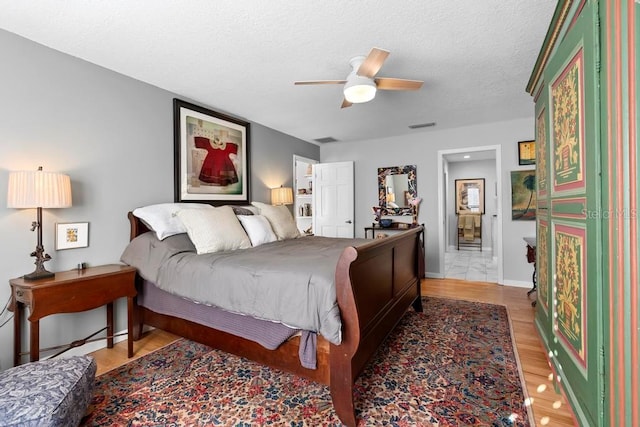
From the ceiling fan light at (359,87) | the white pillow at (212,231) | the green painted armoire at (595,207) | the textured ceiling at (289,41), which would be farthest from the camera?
the white pillow at (212,231)

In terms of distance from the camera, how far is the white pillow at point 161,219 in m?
2.65

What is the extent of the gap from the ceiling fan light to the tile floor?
3726 millimetres

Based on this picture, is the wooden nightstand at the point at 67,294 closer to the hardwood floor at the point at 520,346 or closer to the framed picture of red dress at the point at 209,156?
the hardwood floor at the point at 520,346

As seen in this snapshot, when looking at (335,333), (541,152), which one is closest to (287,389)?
(335,333)

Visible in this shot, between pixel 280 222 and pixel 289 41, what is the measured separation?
200 cm

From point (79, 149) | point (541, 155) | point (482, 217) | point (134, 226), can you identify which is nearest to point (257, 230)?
point (134, 226)

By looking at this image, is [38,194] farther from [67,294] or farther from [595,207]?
[595,207]

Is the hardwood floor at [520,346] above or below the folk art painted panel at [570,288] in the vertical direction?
below

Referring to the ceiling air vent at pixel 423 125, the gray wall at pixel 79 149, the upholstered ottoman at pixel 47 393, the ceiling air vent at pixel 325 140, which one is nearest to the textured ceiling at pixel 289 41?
the gray wall at pixel 79 149

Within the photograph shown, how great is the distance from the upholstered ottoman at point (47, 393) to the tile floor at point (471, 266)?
4825 mm

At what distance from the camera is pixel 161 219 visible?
8.89ft

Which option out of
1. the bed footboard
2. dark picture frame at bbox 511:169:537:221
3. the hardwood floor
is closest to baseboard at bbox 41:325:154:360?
the hardwood floor

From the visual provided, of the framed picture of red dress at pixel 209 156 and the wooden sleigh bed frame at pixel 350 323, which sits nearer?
the wooden sleigh bed frame at pixel 350 323

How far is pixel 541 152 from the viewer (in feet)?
8.13
